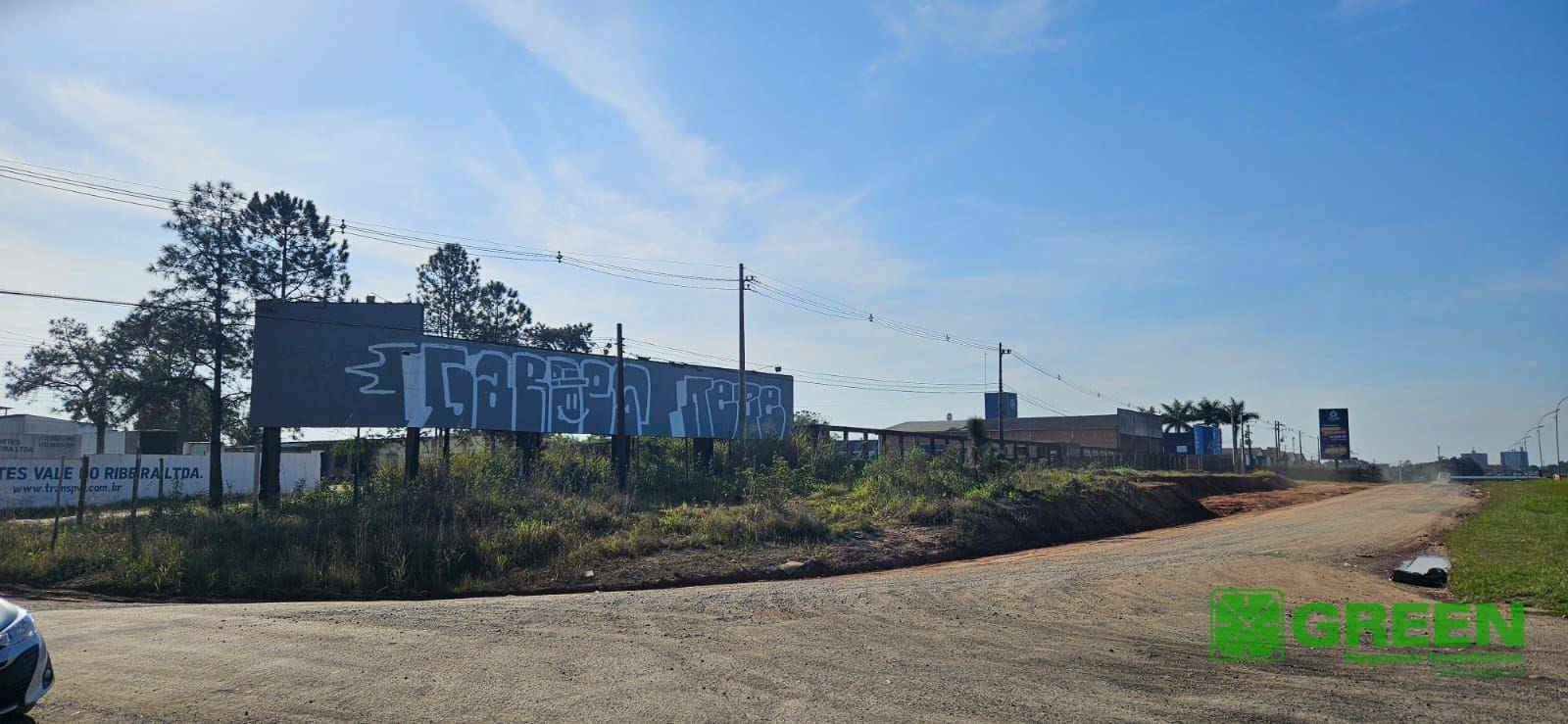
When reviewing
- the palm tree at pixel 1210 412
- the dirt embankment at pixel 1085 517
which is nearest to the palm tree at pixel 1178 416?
the palm tree at pixel 1210 412

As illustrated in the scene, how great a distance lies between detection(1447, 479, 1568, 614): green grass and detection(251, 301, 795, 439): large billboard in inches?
923

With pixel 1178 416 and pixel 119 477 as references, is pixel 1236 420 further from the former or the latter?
pixel 119 477

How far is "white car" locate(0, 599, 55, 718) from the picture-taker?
636 centimetres

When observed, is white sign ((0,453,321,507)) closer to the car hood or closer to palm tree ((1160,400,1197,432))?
the car hood

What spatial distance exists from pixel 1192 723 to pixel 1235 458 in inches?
3303

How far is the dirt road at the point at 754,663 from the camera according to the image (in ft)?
23.4

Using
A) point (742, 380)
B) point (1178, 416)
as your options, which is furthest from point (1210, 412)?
point (742, 380)

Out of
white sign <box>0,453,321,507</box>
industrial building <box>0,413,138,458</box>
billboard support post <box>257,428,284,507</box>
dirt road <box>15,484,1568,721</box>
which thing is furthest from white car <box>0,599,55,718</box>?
industrial building <box>0,413,138,458</box>

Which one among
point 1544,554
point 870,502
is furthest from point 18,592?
point 1544,554

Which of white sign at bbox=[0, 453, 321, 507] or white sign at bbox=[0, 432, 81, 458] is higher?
white sign at bbox=[0, 432, 81, 458]

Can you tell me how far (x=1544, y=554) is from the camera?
16.5m

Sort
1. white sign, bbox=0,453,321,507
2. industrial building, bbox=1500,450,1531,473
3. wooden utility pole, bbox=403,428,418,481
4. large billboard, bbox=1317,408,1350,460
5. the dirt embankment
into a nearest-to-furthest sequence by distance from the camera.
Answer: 1. the dirt embankment
2. wooden utility pole, bbox=403,428,418,481
3. white sign, bbox=0,453,321,507
4. large billboard, bbox=1317,408,1350,460
5. industrial building, bbox=1500,450,1531,473

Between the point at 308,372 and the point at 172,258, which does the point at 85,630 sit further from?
the point at 172,258

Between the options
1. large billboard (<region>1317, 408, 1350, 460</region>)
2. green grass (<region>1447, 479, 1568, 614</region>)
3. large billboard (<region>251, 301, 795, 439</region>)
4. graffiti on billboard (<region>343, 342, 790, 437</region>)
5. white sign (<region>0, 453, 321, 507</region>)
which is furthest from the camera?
large billboard (<region>1317, 408, 1350, 460</region>)
